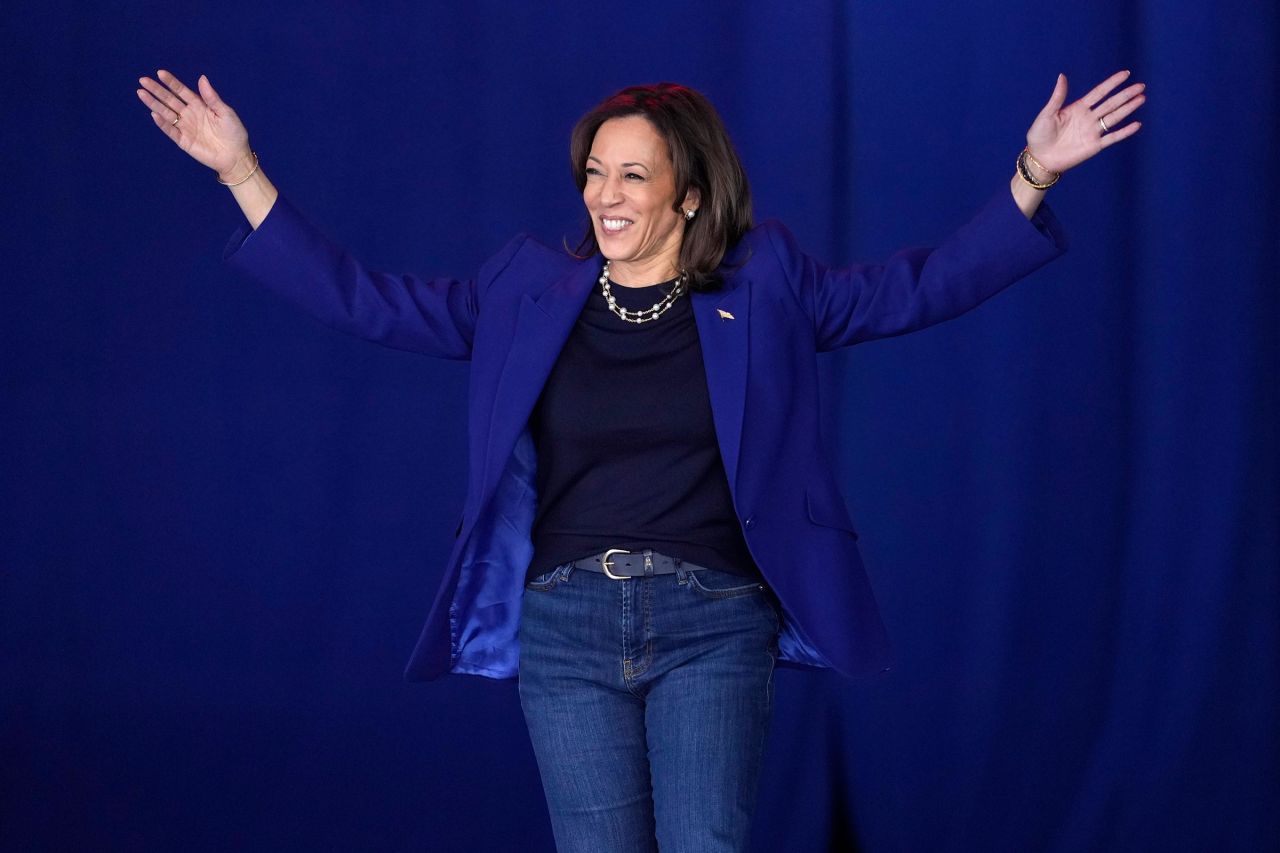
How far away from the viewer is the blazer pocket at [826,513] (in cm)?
238

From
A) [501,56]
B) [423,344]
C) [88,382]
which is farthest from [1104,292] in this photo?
[88,382]

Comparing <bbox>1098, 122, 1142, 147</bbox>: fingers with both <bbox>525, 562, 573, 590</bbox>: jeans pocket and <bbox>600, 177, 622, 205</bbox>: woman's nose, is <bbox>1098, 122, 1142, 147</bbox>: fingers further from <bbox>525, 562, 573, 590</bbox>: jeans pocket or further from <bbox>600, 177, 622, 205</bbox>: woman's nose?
<bbox>525, 562, 573, 590</bbox>: jeans pocket

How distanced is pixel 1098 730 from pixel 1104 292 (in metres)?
1.08

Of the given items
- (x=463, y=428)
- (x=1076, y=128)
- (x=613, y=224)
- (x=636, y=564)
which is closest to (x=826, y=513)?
(x=636, y=564)

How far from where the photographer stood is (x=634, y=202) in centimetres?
241

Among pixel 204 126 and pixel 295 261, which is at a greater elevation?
pixel 204 126

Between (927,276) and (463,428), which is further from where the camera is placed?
(463,428)

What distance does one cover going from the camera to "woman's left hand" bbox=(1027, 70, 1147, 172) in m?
2.35

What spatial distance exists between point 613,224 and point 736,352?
29 cm

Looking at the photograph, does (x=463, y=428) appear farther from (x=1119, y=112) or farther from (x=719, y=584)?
(x=1119, y=112)

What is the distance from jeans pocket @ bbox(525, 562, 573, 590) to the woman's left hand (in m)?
0.95

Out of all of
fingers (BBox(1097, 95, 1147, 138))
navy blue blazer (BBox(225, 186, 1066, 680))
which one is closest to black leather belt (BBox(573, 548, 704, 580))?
navy blue blazer (BBox(225, 186, 1066, 680))

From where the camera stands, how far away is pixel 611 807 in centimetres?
224

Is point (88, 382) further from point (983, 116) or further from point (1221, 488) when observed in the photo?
point (1221, 488)
